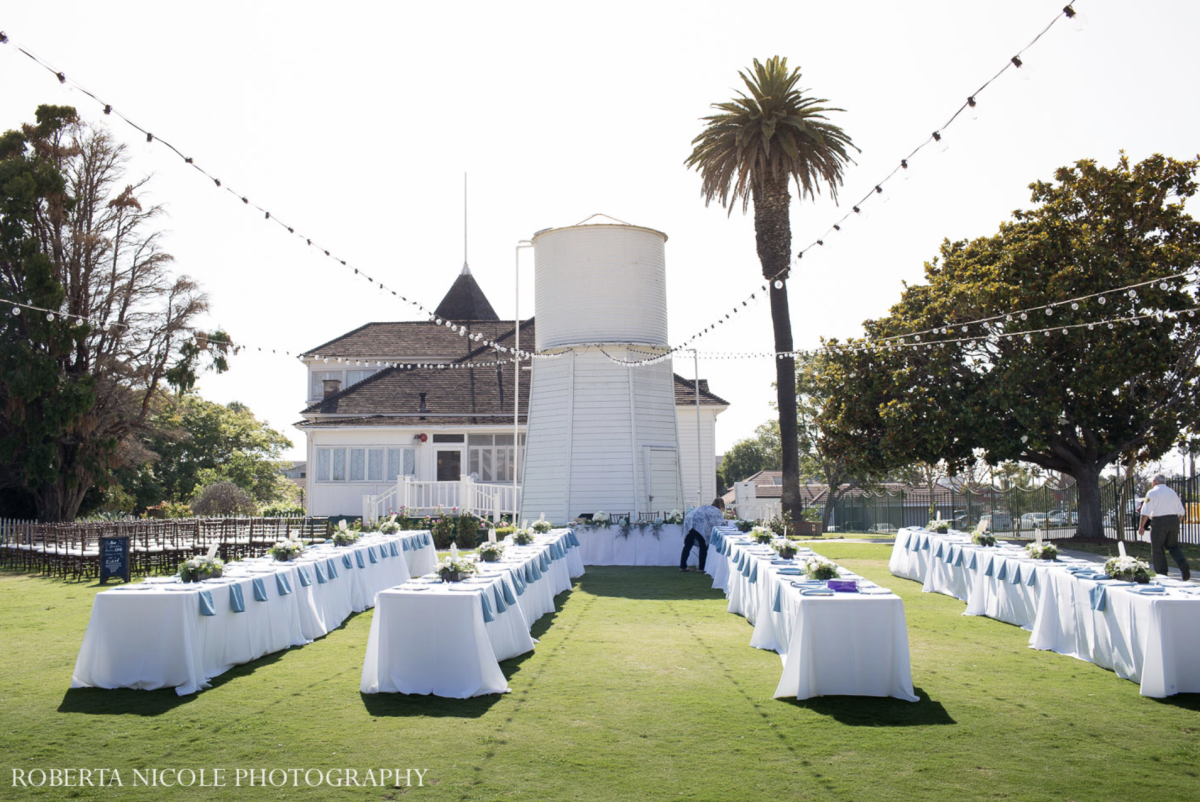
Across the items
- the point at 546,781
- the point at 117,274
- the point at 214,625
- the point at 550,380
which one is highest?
the point at 117,274

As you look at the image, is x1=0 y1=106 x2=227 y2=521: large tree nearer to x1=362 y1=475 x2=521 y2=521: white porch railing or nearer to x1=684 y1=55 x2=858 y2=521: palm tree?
x1=362 y1=475 x2=521 y2=521: white porch railing

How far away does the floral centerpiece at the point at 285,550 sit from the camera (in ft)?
39.0

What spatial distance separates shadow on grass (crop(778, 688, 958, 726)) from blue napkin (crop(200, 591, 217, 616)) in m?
5.25

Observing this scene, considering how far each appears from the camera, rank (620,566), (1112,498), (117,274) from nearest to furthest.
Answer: (620,566)
(1112,498)
(117,274)

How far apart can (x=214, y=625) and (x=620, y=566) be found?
12842 mm

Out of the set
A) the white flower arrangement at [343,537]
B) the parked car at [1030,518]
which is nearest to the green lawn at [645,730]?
the white flower arrangement at [343,537]

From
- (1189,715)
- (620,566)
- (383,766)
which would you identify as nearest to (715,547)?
(620,566)

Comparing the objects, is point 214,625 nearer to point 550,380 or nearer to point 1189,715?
point 1189,715

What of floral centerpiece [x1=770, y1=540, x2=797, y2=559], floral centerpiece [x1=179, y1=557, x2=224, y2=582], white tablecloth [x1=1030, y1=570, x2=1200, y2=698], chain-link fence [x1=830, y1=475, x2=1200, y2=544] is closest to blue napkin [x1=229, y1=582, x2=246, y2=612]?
floral centerpiece [x1=179, y1=557, x2=224, y2=582]

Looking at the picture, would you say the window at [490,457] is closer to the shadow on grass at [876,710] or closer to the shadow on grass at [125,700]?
the shadow on grass at [125,700]

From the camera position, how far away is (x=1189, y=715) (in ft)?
23.8

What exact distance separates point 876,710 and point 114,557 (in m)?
14.4

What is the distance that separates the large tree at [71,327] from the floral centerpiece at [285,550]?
17245mm

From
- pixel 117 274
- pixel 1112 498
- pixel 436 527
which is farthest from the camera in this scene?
pixel 117 274
